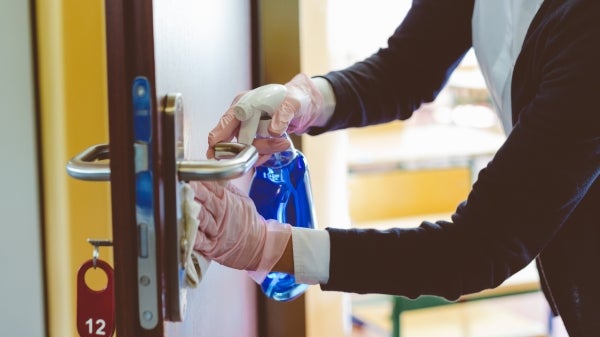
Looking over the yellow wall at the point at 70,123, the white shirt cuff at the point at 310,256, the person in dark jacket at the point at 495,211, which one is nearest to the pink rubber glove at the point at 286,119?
the person in dark jacket at the point at 495,211

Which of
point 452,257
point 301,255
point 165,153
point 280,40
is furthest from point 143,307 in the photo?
point 280,40

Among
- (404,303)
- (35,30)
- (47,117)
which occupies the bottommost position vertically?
(404,303)

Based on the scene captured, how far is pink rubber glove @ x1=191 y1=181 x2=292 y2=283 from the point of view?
830 mm

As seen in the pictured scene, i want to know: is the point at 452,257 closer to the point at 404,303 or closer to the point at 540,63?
the point at 540,63

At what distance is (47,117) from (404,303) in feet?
4.77

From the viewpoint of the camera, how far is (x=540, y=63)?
1080 mm

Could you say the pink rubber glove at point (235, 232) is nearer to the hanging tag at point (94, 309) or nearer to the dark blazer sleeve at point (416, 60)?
the hanging tag at point (94, 309)

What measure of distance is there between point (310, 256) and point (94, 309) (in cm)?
25

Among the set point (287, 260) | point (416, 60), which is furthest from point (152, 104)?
point (416, 60)

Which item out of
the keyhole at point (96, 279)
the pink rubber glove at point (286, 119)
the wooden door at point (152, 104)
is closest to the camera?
the wooden door at point (152, 104)

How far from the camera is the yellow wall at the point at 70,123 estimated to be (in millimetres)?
1121

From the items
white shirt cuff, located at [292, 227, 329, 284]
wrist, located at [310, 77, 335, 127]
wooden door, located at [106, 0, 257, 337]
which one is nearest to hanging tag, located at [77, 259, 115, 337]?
wooden door, located at [106, 0, 257, 337]

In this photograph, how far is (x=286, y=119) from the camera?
103 centimetres

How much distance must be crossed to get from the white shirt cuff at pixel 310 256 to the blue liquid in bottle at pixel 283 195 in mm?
96
